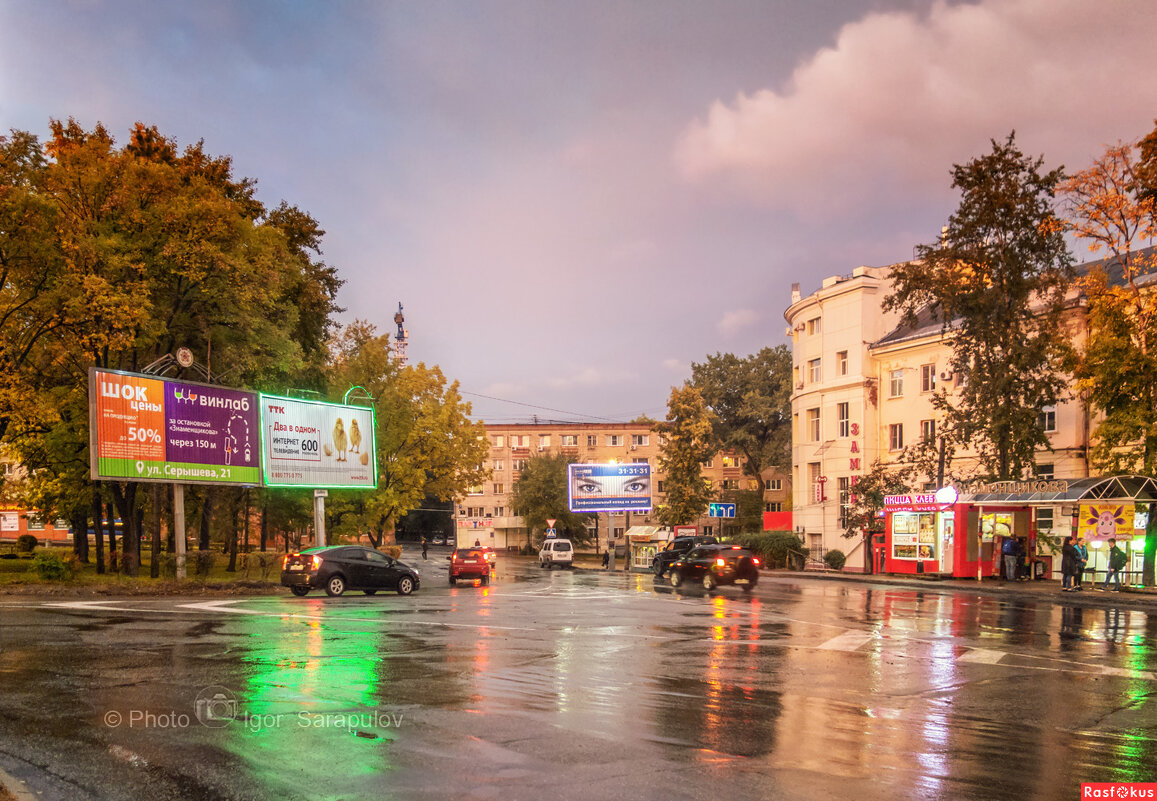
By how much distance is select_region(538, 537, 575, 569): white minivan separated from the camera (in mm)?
57500

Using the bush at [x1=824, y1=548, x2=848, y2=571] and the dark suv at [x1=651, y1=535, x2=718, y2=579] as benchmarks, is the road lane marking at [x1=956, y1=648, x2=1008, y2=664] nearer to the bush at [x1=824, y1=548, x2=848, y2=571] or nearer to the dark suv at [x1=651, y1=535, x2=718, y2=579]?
the dark suv at [x1=651, y1=535, x2=718, y2=579]

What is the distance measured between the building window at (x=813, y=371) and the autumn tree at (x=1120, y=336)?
73.7 ft

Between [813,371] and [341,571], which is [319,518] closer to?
[341,571]

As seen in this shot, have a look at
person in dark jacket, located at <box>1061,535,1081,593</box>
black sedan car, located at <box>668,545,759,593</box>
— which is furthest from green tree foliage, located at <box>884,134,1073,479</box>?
black sedan car, located at <box>668,545,759,593</box>

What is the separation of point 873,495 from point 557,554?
2205 centimetres

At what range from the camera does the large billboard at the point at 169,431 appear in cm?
2575

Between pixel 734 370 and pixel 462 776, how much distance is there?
247ft

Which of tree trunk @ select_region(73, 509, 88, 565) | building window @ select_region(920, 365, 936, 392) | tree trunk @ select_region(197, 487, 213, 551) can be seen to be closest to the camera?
tree trunk @ select_region(197, 487, 213, 551)

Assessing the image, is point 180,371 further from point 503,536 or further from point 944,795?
point 503,536

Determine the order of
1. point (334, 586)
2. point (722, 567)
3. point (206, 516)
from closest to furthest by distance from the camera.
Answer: point (334, 586) → point (722, 567) → point (206, 516)

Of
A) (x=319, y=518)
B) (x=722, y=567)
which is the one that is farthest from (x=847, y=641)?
(x=319, y=518)

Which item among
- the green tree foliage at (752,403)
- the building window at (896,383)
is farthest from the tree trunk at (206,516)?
the green tree foliage at (752,403)

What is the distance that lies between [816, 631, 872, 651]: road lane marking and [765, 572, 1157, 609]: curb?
44.2 feet

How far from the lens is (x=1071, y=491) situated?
1214 inches
